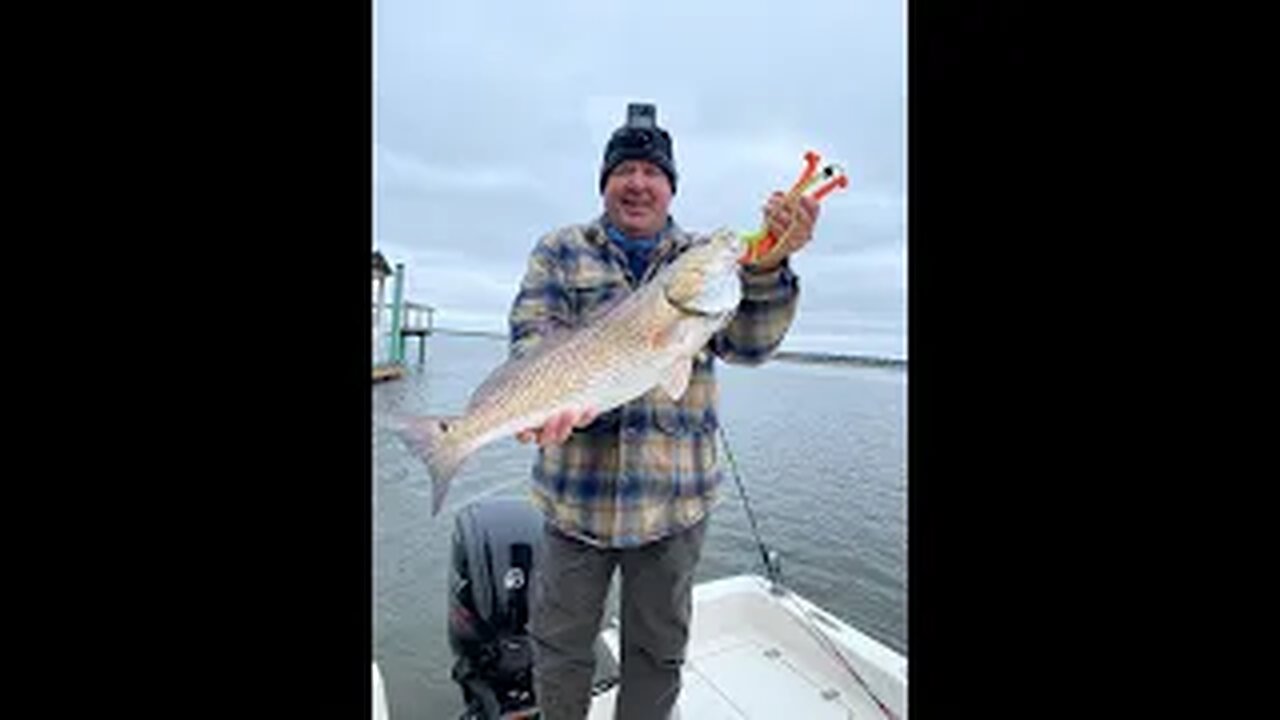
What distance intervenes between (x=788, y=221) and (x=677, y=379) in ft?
1.97

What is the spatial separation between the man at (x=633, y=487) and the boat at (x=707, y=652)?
2.19 ft

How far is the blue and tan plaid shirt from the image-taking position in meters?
2.02

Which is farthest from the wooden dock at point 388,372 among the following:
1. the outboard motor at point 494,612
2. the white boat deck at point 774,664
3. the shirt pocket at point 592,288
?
the shirt pocket at point 592,288

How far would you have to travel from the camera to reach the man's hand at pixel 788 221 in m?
1.84

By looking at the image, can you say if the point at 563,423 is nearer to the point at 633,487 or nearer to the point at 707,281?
the point at 633,487

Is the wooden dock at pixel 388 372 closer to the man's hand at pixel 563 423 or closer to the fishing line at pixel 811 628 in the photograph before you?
the fishing line at pixel 811 628

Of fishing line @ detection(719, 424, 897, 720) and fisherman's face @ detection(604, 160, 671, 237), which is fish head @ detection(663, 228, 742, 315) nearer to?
fisherman's face @ detection(604, 160, 671, 237)

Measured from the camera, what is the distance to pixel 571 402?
1.99m
